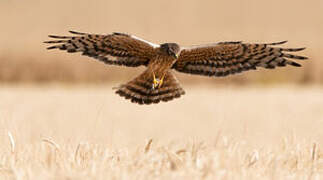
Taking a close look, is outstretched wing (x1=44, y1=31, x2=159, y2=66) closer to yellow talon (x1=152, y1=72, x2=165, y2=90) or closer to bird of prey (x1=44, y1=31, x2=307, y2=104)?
bird of prey (x1=44, y1=31, x2=307, y2=104)

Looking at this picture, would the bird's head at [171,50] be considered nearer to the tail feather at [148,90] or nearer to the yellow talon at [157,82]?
the yellow talon at [157,82]

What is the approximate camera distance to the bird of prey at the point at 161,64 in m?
5.83

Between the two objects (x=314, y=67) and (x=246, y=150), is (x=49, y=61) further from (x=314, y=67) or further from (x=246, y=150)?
(x=246, y=150)

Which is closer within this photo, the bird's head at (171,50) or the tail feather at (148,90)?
the bird's head at (171,50)

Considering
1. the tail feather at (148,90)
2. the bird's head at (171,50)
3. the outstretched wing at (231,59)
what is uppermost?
the bird's head at (171,50)

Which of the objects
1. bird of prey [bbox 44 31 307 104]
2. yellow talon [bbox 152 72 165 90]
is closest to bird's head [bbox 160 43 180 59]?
bird of prey [bbox 44 31 307 104]

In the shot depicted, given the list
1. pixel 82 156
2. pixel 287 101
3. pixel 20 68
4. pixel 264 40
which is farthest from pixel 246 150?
pixel 264 40

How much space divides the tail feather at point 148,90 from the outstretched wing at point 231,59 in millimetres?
195

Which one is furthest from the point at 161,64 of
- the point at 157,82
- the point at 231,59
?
the point at 231,59

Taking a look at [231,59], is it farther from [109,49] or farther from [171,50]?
[109,49]

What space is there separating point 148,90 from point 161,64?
1.23 feet

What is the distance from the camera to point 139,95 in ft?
19.6

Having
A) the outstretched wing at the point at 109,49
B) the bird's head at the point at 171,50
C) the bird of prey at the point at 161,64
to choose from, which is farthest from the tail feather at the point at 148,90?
the bird's head at the point at 171,50

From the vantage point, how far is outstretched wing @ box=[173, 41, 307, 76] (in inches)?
235
